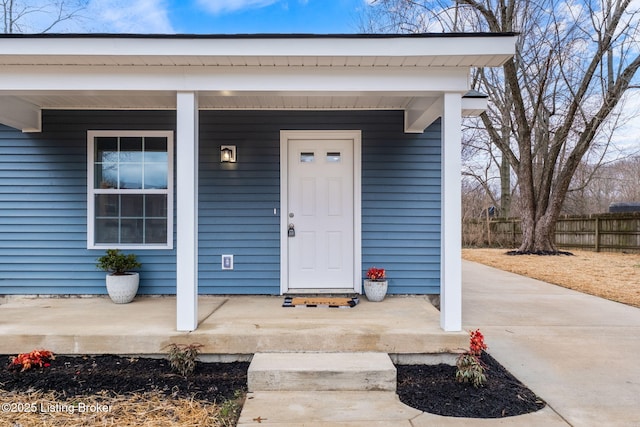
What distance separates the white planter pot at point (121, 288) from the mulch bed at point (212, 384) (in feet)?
3.64

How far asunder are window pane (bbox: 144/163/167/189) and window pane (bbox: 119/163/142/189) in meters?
0.07

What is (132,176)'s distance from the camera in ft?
14.8

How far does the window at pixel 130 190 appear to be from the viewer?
4.52 metres

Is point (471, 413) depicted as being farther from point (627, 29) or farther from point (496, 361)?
point (627, 29)

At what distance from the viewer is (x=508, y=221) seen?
1397 cm

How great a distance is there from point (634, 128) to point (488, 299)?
1087cm

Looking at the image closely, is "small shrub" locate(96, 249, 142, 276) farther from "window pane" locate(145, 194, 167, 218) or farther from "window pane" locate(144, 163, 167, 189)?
"window pane" locate(144, 163, 167, 189)

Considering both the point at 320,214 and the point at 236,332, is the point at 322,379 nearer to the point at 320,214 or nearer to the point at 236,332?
the point at 236,332

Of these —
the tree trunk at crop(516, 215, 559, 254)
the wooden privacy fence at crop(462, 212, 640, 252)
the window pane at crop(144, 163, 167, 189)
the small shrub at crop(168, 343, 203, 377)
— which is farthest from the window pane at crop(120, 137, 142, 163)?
the wooden privacy fence at crop(462, 212, 640, 252)

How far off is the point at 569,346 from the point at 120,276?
14.2 feet

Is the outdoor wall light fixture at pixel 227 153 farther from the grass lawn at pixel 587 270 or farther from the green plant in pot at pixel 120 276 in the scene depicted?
the grass lawn at pixel 587 270

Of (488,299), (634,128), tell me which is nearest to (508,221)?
(634,128)

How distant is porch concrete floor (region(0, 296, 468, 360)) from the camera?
10.0ft

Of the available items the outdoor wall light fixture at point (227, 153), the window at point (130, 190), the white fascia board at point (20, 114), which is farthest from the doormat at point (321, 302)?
the white fascia board at point (20, 114)
